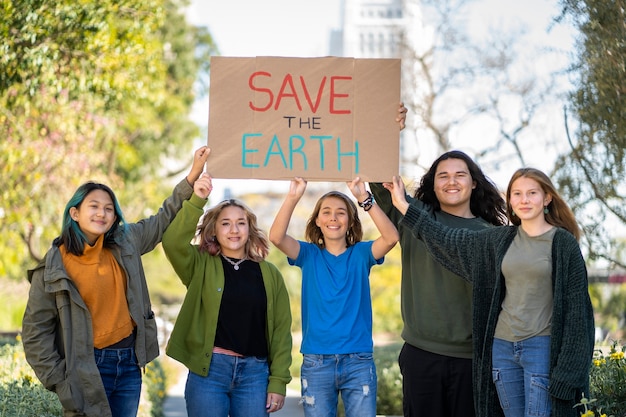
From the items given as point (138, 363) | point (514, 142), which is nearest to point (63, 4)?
point (138, 363)

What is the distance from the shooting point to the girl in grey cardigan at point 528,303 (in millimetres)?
3635

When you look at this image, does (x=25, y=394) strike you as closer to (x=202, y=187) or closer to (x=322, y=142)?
(x=202, y=187)

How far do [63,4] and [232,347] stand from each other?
3682 millimetres

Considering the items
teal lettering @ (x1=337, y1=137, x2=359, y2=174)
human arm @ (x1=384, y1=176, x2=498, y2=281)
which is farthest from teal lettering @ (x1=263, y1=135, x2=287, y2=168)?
human arm @ (x1=384, y1=176, x2=498, y2=281)

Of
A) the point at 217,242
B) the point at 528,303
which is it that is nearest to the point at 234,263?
the point at 217,242

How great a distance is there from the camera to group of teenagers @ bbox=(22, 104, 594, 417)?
375cm

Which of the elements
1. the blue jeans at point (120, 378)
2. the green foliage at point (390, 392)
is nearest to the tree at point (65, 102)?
the blue jeans at point (120, 378)

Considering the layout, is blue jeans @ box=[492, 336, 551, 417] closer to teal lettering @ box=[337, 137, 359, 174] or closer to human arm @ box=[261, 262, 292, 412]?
human arm @ box=[261, 262, 292, 412]

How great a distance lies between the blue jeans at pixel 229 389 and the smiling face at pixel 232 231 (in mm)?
547

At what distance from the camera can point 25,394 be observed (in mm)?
4898

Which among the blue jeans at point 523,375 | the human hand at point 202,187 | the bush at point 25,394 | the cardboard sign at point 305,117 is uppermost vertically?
the cardboard sign at point 305,117

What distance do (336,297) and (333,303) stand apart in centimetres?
3

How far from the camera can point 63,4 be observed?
662 cm

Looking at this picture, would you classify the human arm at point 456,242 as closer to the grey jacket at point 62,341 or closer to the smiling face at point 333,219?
the smiling face at point 333,219
